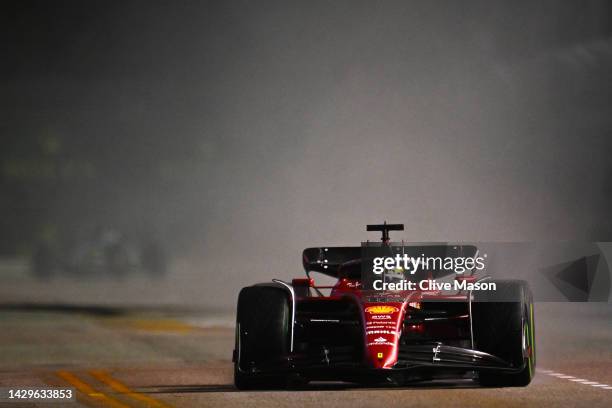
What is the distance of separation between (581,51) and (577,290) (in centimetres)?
2305

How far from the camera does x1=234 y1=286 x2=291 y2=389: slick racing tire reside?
12.2 m

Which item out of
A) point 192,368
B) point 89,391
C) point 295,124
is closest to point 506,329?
point 89,391

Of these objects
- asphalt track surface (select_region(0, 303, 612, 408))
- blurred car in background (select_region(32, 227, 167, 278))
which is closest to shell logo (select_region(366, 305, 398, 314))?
asphalt track surface (select_region(0, 303, 612, 408))

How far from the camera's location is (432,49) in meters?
61.9

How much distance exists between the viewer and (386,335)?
1178cm

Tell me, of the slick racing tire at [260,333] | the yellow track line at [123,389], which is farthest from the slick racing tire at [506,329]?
the yellow track line at [123,389]

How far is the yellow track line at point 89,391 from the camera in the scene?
37.4ft

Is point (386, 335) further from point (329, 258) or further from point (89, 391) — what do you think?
point (329, 258)

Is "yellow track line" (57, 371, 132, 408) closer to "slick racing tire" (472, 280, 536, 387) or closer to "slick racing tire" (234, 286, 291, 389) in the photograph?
"slick racing tire" (234, 286, 291, 389)

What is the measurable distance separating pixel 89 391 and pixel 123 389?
12.9 inches

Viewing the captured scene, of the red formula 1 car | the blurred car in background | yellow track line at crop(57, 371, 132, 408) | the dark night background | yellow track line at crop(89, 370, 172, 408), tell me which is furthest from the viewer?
the dark night background

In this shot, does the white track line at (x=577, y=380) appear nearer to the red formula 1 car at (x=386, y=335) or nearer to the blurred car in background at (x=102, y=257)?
the red formula 1 car at (x=386, y=335)

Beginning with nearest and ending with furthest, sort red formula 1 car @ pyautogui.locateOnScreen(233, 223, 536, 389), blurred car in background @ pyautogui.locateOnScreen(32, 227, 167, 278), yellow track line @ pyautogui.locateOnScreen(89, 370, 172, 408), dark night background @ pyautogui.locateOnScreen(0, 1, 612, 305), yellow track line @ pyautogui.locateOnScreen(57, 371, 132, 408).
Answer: yellow track line @ pyautogui.locateOnScreen(89, 370, 172, 408) < yellow track line @ pyautogui.locateOnScreen(57, 371, 132, 408) < red formula 1 car @ pyautogui.locateOnScreen(233, 223, 536, 389) < blurred car in background @ pyautogui.locateOnScreen(32, 227, 167, 278) < dark night background @ pyautogui.locateOnScreen(0, 1, 612, 305)

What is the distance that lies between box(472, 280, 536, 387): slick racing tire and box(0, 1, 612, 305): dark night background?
30.3 m
